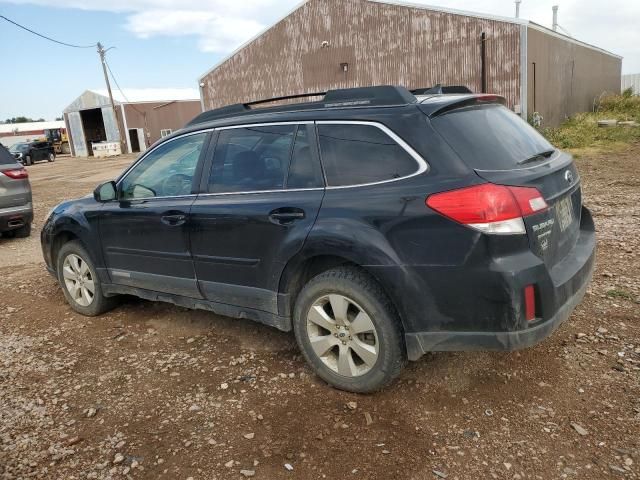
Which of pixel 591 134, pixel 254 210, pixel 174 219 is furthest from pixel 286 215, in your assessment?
pixel 591 134

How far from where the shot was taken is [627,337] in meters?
3.56

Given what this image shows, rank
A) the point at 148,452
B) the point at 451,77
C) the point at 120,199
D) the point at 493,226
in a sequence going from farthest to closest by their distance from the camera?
the point at 451,77 < the point at 120,199 < the point at 148,452 < the point at 493,226

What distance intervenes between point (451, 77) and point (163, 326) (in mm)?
17411

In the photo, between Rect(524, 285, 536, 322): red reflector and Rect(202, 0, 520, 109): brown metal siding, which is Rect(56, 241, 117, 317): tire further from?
Rect(202, 0, 520, 109): brown metal siding

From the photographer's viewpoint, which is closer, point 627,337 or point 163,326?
point 627,337

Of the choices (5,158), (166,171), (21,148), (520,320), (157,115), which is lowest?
(520,320)

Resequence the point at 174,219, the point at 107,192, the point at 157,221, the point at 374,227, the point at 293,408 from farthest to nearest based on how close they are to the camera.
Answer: the point at 107,192, the point at 157,221, the point at 174,219, the point at 293,408, the point at 374,227

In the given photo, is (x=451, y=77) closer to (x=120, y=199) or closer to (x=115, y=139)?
(x=120, y=199)

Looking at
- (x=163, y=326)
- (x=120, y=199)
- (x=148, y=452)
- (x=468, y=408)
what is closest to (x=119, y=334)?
(x=163, y=326)

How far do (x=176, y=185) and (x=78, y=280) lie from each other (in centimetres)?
166

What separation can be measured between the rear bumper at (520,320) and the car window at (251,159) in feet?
4.40

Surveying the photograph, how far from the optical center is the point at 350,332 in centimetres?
303

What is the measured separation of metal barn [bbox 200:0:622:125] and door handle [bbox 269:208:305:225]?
16.6 metres

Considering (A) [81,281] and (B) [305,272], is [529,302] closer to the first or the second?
(B) [305,272]
